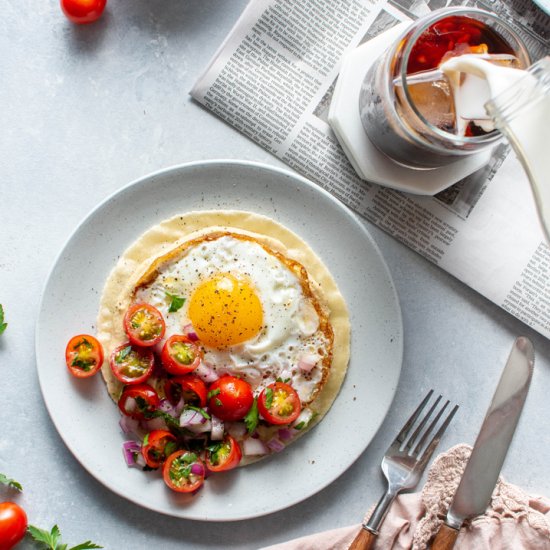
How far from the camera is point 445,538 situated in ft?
7.34

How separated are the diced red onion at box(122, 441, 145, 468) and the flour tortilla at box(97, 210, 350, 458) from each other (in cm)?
16

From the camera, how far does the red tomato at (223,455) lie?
2209 millimetres

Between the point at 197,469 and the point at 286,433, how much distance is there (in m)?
0.30

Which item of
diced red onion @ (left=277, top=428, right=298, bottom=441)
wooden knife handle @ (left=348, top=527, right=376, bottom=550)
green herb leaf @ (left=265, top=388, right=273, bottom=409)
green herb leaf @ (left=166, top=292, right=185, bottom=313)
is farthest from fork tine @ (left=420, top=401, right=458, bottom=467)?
green herb leaf @ (left=166, top=292, right=185, bottom=313)

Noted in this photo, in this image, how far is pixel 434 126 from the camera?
2.01 metres

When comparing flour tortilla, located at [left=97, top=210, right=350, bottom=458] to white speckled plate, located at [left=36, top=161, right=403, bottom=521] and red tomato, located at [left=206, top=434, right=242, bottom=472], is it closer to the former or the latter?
white speckled plate, located at [left=36, top=161, right=403, bottom=521]

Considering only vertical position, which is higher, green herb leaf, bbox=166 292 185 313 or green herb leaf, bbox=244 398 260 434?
green herb leaf, bbox=166 292 185 313

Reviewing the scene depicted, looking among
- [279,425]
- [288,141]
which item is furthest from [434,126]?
[279,425]

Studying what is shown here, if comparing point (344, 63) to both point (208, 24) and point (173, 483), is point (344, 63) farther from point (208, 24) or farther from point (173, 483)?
point (173, 483)

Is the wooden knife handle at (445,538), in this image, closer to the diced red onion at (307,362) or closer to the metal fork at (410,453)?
the metal fork at (410,453)

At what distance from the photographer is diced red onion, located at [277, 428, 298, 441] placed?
7.49ft

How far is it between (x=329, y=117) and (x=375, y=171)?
0.77 ft

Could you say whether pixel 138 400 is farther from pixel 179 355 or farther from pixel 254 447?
pixel 254 447

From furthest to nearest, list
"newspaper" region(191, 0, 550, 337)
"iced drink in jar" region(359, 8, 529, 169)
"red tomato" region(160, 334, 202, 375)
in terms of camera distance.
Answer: "newspaper" region(191, 0, 550, 337)
"red tomato" region(160, 334, 202, 375)
"iced drink in jar" region(359, 8, 529, 169)
